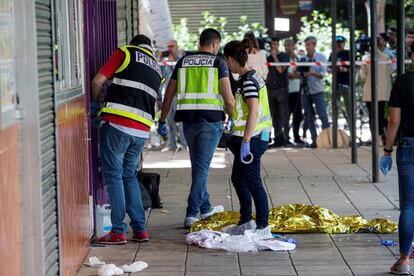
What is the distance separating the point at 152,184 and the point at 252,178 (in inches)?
85.0

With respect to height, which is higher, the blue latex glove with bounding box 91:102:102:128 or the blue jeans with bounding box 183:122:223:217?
the blue latex glove with bounding box 91:102:102:128

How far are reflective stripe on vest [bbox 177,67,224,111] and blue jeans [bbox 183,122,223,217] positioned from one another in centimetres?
18

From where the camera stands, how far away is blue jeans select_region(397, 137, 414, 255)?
25.2 feet

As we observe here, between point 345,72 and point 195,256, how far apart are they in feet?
33.1

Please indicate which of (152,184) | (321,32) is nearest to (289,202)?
(152,184)

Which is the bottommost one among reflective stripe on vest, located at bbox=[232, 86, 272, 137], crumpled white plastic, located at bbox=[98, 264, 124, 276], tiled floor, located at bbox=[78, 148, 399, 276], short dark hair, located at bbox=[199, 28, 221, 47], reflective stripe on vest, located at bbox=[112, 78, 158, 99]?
tiled floor, located at bbox=[78, 148, 399, 276]

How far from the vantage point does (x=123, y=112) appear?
28.3ft

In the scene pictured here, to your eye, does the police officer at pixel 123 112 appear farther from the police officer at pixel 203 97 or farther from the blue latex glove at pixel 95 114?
the police officer at pixel 203 97

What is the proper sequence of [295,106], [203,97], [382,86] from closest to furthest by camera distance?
[203,97] < [382,86] < [295,106]

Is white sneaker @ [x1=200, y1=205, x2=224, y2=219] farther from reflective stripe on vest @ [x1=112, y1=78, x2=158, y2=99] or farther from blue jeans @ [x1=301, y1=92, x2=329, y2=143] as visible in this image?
blue jeans @ [x1=301, y1=92, x2=329, y2=143]

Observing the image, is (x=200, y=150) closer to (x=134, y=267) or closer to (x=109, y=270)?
(x=134, y=267)

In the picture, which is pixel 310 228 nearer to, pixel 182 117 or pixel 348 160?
pixel 182 117

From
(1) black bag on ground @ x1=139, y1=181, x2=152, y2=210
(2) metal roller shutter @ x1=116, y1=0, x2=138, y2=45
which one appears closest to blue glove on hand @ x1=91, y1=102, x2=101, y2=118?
(1) black bag on ground @ x1=139, y1=181, x2=152, y2=210

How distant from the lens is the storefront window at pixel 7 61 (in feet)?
17.5
